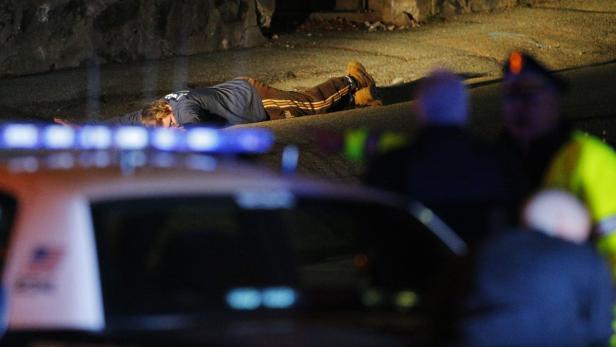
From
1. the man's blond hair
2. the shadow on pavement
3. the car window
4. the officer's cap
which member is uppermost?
the officer's cap

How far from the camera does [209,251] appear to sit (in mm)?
3762

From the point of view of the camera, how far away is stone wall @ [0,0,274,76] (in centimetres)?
1460

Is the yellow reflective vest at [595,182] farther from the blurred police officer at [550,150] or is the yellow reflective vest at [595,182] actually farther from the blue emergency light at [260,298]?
the blue emergency light at [260,298]

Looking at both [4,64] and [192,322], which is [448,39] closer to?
[4,64]

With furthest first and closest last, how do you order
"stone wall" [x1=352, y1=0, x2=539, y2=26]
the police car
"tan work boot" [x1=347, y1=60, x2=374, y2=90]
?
"stone wall" [x1=352, y1=0, x2=539, y2=26], "tan work boot" [x1=347, y1=60, x2=374, y2=90], the police car

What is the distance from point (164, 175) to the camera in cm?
386

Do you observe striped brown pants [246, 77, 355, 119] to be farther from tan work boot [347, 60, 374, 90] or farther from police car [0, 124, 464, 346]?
police car [0, 124, 464, 346]

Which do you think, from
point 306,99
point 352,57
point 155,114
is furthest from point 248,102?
point 352,57

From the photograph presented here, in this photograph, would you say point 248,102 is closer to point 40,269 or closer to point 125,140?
point 125,140

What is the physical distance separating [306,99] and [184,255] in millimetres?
8475

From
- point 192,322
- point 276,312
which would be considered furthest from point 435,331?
point 192,322

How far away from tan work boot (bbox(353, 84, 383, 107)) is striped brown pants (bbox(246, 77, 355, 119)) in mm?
60

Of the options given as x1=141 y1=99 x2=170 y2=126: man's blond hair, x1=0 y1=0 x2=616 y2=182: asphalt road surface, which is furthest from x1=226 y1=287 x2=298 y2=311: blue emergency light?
x1=0 y1=0 x2=616 y2=182: asphalt road surface

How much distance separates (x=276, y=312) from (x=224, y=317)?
15 cm
